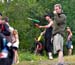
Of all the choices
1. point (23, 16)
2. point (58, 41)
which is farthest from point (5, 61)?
point (23, 16)

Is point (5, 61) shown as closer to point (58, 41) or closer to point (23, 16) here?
point (58, 41)

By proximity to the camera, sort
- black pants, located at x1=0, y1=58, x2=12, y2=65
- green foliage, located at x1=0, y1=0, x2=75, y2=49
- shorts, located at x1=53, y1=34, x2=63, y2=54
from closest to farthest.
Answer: black pants, located at x1=0, y1=58, x2=12, y2=65 → shorts, located at x1=53, y1=34, x2=63, y2=54 → green foliage, located at x1=0, y1=0, x2=75, y2=49

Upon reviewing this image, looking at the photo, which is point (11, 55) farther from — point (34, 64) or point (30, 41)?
point (30, 41)

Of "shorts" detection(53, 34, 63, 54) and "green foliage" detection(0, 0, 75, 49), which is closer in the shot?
"shorts" detection(53, 34, 63, 54)

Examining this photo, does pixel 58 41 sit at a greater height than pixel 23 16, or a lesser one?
greater

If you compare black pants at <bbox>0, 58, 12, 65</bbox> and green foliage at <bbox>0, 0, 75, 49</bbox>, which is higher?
black pants at <bbox>0, 58, 12, 65</bbox>

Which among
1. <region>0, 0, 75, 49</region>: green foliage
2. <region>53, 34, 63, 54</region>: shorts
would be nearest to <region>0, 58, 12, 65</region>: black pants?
<region>53, 34, 63, 54</region>: shorts

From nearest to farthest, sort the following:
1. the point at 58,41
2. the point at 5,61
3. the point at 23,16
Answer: the point at 5,61 → the point at 58,41 → the point at 23,16

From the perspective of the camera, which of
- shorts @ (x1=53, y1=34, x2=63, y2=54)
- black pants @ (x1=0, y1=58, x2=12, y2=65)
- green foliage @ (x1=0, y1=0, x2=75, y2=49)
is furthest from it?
green foliage @ (x1=0, y1=0, x2=75, y2=49)

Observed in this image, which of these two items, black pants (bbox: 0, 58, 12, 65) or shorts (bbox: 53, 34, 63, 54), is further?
shorts (bbox: 53, 34, 63, 54)

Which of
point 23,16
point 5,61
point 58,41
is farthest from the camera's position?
point 23,16

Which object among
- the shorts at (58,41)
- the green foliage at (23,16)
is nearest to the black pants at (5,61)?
the shorts at (58,41)

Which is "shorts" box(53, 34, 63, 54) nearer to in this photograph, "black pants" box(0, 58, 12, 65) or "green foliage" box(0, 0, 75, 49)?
"black pants" box(0, 58, 12, 65)

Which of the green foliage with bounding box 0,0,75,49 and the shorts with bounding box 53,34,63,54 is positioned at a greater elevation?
the shorts with bounding box 53,34,63,54
